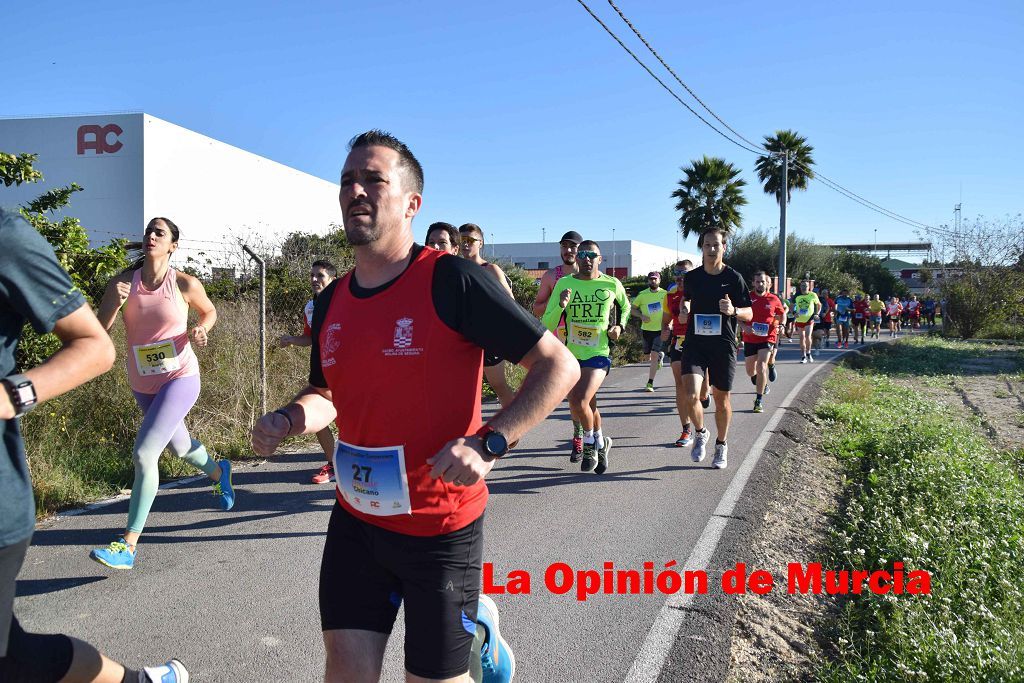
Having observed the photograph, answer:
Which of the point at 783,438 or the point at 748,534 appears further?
the point at 783,438

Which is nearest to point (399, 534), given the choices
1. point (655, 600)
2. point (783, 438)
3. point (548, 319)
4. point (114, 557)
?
point (655, 600)

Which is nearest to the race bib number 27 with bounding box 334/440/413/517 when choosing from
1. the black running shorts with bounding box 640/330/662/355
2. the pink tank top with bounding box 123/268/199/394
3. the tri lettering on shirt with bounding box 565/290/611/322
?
the pink tank top with bounding box 123/268/199/394

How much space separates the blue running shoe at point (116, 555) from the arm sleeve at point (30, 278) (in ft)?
8.64

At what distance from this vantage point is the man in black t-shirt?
7062 millimetres

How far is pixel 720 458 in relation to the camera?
7234 mm

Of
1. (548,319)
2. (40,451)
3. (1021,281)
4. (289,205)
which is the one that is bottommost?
(40,451)

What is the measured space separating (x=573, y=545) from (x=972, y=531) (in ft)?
8.57

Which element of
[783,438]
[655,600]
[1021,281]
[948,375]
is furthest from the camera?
[1021,281]

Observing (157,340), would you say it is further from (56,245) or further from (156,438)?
(56,245)

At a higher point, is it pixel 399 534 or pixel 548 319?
pixel 548 319

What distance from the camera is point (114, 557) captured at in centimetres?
418

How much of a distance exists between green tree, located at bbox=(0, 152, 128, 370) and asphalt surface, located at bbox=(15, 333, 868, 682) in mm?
1843

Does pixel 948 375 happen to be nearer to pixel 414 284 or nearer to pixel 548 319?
pixel 548 319

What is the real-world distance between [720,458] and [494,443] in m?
5.63
